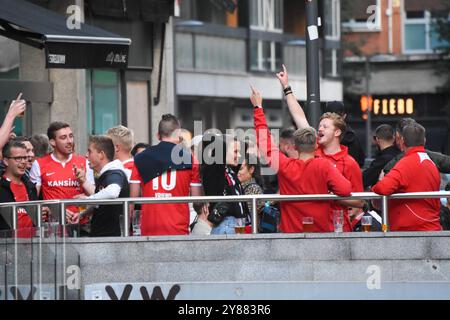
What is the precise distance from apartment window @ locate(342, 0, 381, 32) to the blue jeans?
10.3ft

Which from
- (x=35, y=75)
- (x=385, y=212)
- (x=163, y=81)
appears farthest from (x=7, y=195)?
(x=163, y=81)

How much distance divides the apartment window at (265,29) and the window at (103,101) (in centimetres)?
1308

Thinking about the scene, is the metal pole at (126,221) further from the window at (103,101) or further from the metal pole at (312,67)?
the window at (103,101)

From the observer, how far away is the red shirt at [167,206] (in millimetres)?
10555

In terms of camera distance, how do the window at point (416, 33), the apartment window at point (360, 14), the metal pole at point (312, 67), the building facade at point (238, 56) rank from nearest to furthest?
the metal pole at point (312, 67) < the apartment window at point (360, 14) < the building facade at point (238, 56) < the window at point (416, 33)

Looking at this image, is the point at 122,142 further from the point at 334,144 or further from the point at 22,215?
the point at 334,144

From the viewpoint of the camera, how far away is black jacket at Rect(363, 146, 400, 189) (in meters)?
12.6

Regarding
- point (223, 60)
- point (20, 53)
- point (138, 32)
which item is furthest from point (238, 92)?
point (20, 53)

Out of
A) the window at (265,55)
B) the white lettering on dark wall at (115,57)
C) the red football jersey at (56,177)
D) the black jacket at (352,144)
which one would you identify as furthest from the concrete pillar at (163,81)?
the window at (265,55)

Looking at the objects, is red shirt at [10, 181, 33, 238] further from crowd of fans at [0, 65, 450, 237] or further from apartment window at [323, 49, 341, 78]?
apartment window at [323, 49, 341, 78]

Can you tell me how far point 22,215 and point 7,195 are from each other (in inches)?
19.8

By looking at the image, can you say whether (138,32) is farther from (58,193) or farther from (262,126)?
(262,126)

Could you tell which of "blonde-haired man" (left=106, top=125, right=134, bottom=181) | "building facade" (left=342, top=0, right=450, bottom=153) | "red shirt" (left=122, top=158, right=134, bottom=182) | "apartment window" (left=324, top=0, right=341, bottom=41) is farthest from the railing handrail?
"building facade" (left=342, top=0, right=450, bottom=153)
